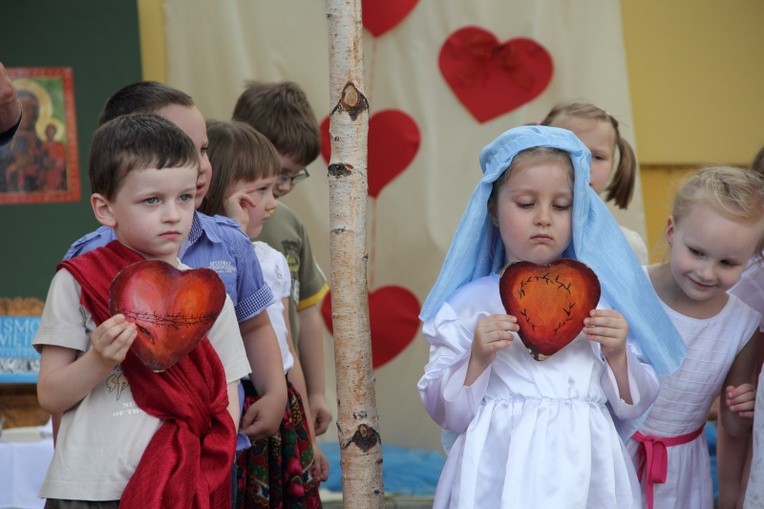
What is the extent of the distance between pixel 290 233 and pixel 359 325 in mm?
909

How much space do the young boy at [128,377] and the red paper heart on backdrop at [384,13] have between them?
10.3ft

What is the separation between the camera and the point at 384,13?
5.73m

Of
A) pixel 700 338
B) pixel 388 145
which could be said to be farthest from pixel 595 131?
pixel 388 145

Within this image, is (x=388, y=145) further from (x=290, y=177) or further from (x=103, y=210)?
(x=103, y=210)

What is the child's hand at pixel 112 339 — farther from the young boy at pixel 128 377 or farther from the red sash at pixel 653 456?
the red sash at pixel 653 456

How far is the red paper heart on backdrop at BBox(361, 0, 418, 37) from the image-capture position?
18.8ft

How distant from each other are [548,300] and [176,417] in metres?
0.94

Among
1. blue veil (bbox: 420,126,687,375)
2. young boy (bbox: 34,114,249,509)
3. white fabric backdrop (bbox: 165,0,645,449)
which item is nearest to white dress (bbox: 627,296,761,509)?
blue veil (bbox: 420,126,687,375)

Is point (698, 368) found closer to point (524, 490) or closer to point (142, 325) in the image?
point (524, 490)

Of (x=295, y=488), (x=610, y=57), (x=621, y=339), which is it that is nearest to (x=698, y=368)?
(x=621, y=339)

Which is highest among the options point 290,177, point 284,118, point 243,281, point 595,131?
point 284,118

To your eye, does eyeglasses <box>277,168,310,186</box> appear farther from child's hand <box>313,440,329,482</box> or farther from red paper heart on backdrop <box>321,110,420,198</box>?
red paper heart on backdrop <box>321,110,420,198</box>

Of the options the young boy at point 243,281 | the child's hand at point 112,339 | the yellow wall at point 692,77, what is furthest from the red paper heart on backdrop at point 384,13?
the child's hand at point 112,339

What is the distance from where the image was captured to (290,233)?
158 inches
